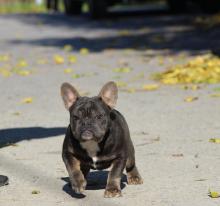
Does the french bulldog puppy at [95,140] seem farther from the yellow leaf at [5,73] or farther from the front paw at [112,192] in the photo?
the yellow leaf at [5,73]

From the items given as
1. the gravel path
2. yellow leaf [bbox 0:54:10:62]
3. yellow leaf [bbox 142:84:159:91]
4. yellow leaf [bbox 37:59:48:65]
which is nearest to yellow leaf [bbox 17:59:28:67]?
the gravel path

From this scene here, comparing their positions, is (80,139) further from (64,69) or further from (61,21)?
(61,21)

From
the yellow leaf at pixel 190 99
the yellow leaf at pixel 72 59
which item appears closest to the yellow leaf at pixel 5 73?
the yellow leaf at pixel 72 59

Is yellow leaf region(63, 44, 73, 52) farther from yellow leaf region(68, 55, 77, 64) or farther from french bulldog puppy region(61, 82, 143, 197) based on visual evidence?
french bulldog puppy region(61, 82, 143, 197)

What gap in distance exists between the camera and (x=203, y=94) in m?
12.5

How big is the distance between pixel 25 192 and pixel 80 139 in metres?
0.86

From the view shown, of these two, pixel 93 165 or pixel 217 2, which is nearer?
pixel 93 165

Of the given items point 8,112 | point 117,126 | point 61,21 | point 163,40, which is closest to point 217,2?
point 61,21

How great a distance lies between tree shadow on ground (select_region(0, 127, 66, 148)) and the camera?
31.3 feet

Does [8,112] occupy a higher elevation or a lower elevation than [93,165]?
lower

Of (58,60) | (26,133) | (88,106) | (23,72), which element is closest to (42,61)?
(58,60)

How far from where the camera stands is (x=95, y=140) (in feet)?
21.1

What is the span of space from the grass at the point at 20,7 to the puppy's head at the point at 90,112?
36125 mm

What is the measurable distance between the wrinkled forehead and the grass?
36.3 metres
